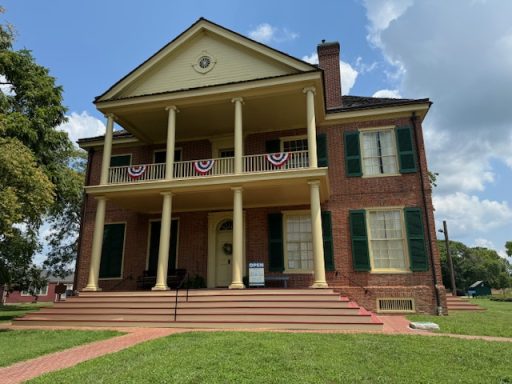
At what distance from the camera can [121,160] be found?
15273 millimetres

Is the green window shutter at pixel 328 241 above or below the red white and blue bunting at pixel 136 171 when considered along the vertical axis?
below

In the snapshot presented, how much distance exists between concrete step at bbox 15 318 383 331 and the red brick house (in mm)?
1509

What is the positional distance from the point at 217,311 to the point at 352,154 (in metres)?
7.29

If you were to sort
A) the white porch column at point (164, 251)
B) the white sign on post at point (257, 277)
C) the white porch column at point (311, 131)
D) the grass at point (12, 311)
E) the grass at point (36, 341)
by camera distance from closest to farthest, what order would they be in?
1. the grass at point (36, 341)
2. the white sign on post at point (257, 277)
3. the white porch column at point (164, 251)
4. the white porch column at point (311, 131)
5. the grass at point (12, 311)

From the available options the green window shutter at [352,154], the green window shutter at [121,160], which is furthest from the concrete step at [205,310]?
the green window shutter at [121,160]

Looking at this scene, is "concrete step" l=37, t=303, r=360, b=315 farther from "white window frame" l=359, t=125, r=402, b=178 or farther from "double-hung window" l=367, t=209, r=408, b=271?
"white window frame" l=359, t=125, r=402, b=178

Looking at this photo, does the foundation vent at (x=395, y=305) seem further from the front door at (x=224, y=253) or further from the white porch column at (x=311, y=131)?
the front door at (x=224, y=253)

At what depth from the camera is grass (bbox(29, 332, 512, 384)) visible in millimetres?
4238

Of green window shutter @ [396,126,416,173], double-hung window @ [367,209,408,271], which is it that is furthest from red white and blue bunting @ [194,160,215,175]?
green window shutter @ [396,126,416,173]

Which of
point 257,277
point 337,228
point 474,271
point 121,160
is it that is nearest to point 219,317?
point 257,277

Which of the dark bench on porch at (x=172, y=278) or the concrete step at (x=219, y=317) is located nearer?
the concrete step at (x=219, y=317)

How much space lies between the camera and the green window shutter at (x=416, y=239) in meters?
11.4

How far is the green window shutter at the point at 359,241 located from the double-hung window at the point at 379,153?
1.61 metres

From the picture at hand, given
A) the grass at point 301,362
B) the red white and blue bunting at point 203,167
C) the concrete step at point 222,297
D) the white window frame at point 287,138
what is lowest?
the grass at point 301,362
